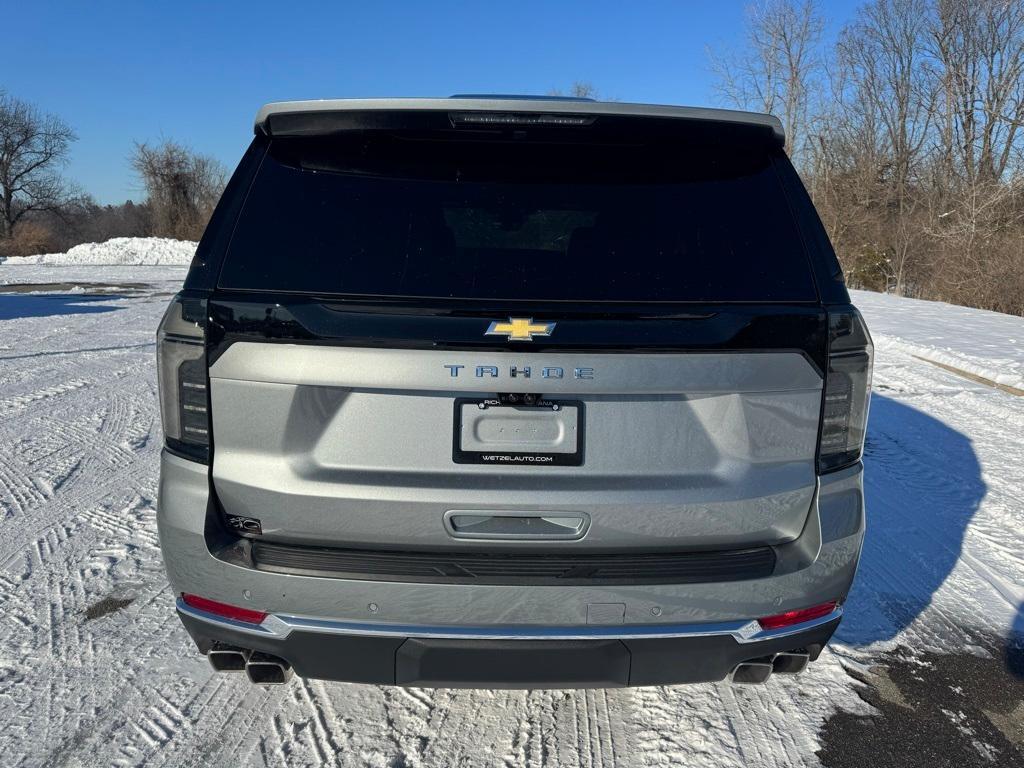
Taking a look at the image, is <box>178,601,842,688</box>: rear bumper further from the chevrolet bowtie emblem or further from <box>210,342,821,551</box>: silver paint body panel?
the chevrolet bowtie emblem

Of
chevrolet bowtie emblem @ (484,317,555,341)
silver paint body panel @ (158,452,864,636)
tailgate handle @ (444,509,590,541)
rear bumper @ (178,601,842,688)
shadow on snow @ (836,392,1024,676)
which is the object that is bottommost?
shadow on snow @ (836,392,1024,676)

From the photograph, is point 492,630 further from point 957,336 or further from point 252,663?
point 957,336

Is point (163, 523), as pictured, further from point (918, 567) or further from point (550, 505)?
point (918, 567)

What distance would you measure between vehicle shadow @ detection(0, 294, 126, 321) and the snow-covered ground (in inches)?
418

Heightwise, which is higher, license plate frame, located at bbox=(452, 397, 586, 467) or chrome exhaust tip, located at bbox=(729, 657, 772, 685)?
license plate frame, located at bbox=(452, 397, 586, 467)

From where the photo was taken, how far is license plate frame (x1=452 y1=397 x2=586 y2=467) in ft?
6.53

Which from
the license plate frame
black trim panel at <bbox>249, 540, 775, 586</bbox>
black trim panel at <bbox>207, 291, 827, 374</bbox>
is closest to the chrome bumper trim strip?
black trim panel at <bbox>249, 540, 775, 586</bbox>

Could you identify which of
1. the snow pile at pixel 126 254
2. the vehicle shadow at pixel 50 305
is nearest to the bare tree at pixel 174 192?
the snow pile at pixel 126 254

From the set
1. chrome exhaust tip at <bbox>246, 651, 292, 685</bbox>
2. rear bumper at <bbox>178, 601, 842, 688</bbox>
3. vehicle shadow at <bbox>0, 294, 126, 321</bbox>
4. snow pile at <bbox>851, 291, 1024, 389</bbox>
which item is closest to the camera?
rear bumper at <bbox>178, 601, 842, 688</bbox>

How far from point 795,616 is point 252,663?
1.63 m

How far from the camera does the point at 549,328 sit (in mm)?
1970

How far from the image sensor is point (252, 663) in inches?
87.7

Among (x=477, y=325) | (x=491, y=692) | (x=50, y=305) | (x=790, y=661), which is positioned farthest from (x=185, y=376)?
(x=50, y=305)

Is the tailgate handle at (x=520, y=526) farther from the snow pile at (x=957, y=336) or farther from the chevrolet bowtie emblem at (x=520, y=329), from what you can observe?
the snow pile at (x=957, y=336)
